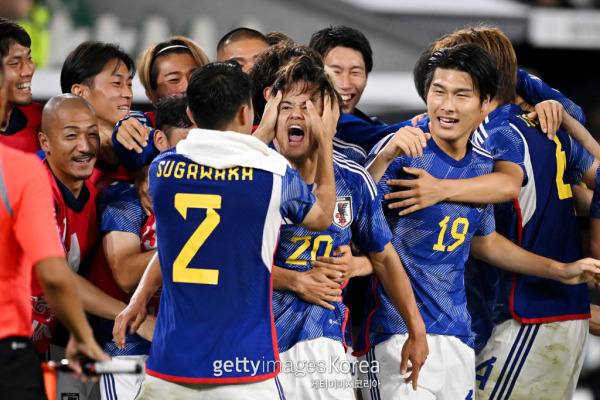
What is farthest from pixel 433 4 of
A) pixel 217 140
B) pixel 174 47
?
pixel 217 140

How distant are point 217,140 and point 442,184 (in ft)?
4.34

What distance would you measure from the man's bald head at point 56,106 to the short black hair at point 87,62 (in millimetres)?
566

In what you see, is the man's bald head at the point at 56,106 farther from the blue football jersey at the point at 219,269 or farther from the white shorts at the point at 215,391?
the white shorts at the point at 215,391

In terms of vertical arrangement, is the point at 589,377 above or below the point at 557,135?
Answer: below

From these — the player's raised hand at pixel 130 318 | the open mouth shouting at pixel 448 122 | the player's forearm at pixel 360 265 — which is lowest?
the player's raised hand at pixel 130 318

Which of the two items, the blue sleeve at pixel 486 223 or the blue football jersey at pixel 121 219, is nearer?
the blue football jersey at pixel 121 219

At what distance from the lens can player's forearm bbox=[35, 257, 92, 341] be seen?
114 inches

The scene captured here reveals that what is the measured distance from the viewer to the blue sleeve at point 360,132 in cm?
478

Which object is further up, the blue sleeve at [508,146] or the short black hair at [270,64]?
the short black hair at [270,64]

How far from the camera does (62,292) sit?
9.51 ft

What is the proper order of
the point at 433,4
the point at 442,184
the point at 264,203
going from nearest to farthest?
the point at 264,203 < the point at 442,184 < the point at 433,4

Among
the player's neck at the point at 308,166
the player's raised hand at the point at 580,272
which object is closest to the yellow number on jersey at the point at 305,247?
the player's neck at the point at 308,166

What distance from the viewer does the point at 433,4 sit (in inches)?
450

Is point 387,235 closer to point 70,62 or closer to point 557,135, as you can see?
point 557,135
